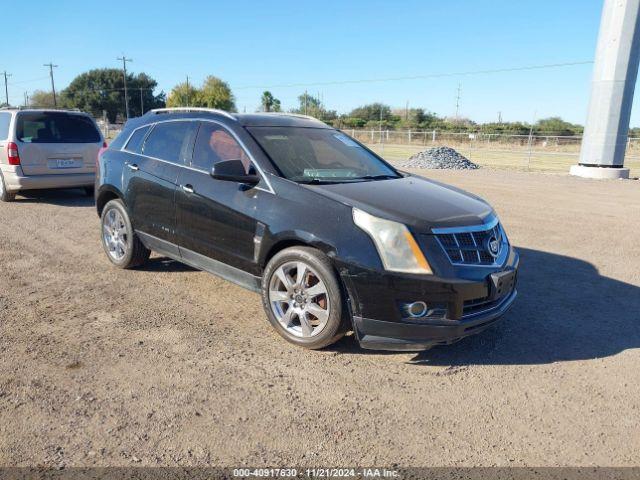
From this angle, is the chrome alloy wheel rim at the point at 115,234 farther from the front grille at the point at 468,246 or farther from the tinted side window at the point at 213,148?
the front grille at the point at 468,246

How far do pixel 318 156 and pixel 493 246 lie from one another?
1825 millimetres

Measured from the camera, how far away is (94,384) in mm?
3340

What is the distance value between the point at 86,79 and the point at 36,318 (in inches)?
4063

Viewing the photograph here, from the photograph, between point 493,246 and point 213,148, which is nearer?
point 493,246

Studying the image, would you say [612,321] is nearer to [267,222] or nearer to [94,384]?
[267,222]

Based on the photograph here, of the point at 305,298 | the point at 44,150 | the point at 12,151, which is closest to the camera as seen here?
the point at 305,298

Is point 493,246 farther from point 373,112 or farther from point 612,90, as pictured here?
point 373,112

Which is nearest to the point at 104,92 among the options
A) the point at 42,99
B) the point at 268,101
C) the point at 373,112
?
the point at 42,99

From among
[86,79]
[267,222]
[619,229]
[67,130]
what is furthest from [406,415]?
[86,79]

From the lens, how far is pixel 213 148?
15.5 ft

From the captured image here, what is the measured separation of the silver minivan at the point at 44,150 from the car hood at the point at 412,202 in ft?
24.9

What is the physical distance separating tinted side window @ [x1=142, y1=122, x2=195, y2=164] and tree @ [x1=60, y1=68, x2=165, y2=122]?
94.4 m

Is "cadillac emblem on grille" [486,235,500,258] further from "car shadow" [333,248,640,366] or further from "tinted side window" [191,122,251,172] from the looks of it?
"tinted side window" [191,122,251,172]

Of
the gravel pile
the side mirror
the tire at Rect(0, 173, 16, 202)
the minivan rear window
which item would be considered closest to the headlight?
the side mirror
